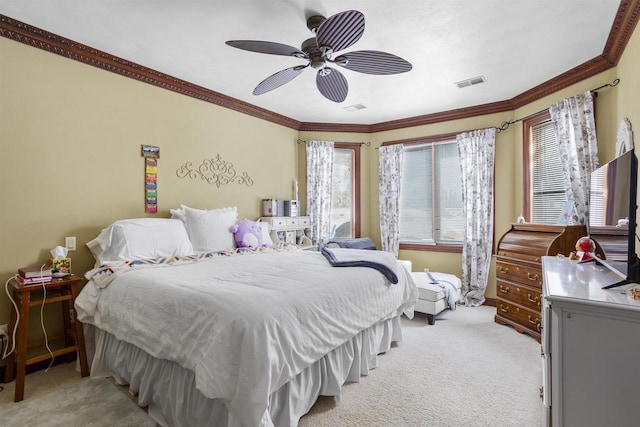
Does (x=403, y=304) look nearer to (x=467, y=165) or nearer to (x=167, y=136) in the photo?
(x=467, y=165)

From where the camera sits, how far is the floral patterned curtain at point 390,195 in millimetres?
4996

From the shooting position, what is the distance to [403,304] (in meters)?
2.86

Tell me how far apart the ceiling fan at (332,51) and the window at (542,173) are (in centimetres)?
240

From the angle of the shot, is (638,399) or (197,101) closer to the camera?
(638,399)

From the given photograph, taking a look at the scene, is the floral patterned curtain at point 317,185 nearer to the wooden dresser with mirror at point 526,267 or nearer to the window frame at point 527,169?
the wooden dresser with mirror at point 526,267

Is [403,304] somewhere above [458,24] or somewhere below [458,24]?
below

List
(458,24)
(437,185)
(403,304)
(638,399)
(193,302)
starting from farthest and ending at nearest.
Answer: (437,185) → (403,304) → (458,24) → (193,302) → (638,399)

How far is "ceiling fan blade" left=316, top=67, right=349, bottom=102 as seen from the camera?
2588mm

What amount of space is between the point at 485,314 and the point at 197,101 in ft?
14.1

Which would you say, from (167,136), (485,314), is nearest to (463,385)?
(485,314)

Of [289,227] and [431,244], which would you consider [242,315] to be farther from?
[431,244]

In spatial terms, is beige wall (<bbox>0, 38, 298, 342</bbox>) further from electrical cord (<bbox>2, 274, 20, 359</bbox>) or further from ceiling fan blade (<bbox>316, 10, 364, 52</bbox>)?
ceiling fan blade (<bbox>316, 10, 364, 52</bbox>)

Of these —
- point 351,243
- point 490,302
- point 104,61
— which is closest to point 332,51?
point 104,61

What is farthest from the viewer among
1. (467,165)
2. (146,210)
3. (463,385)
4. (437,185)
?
(437,185)
